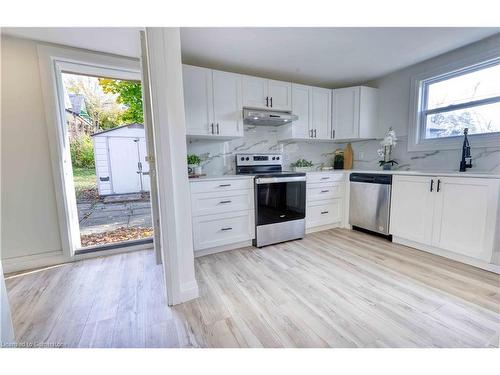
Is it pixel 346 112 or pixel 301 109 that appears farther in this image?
pixel 346 112

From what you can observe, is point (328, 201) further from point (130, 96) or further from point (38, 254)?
point (38, 254)

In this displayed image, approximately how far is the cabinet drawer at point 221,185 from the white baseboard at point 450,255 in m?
2.02

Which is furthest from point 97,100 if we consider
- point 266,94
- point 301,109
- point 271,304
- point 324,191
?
point 324,191

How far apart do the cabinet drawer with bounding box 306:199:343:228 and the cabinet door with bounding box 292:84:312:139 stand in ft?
3.45

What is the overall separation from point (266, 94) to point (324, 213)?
6.20 ft

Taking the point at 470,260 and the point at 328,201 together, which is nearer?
Answer: the point at 470,260

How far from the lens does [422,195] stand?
7.77ft

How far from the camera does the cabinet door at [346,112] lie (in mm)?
3191

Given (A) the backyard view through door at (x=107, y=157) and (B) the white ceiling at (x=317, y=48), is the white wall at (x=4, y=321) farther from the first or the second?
(B) the white ceiling at (x=317, y=48)

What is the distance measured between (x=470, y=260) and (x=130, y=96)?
437cm

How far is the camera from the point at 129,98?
2871 millimetres

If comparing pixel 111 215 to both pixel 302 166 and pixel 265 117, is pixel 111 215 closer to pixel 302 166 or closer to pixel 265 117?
pixel 265 117

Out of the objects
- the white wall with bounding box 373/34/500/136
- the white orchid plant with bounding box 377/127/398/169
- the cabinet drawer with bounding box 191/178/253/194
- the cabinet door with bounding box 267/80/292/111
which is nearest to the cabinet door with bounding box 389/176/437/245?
the white orchid plant with bounding box 377/127/398/169
